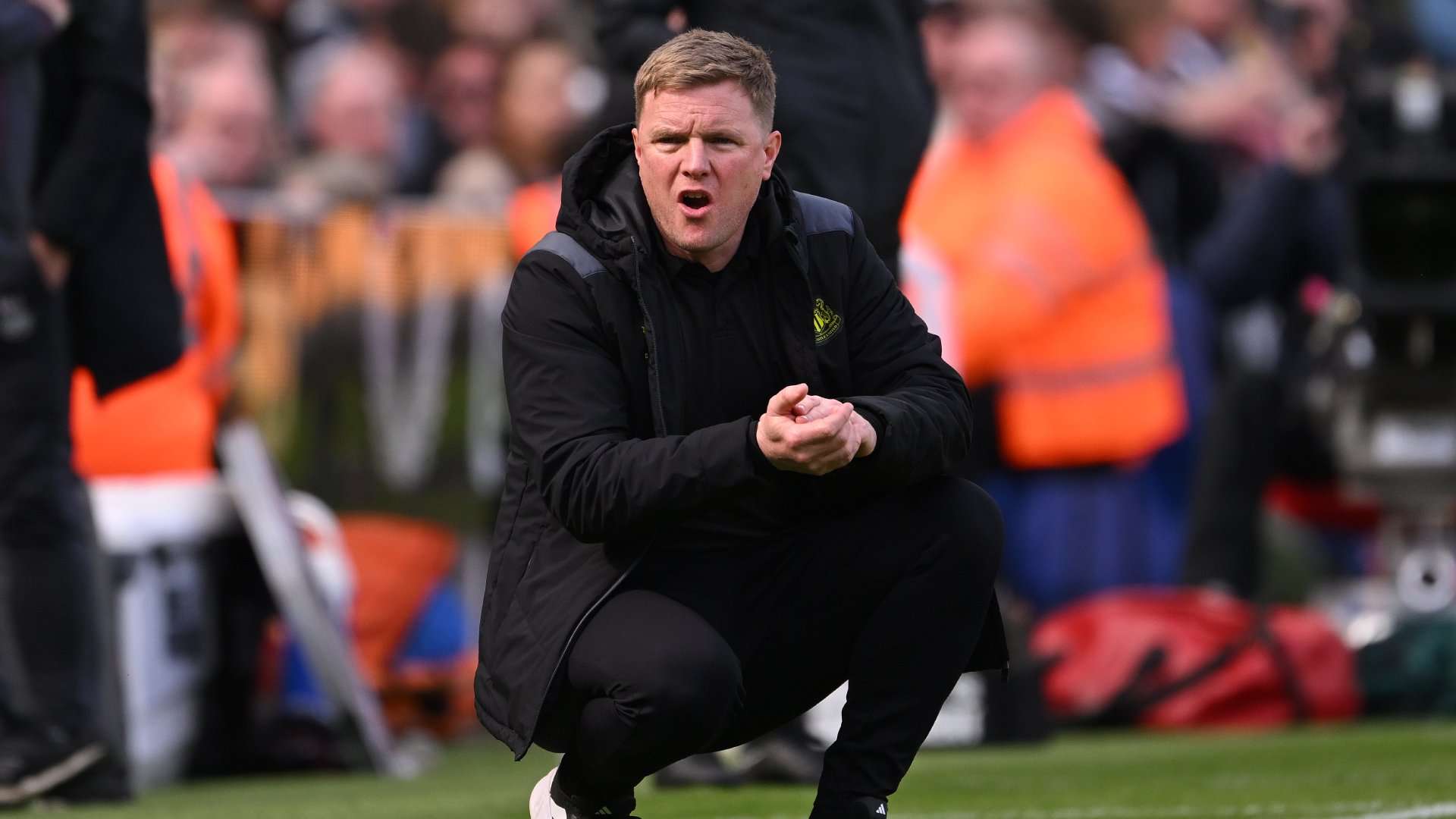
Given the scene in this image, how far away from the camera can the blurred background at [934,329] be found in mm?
7984

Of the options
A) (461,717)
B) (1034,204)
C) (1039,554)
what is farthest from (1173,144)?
(461,717)

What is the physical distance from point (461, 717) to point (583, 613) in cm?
500

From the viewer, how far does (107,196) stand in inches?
266

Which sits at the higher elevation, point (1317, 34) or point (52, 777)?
point (1317, 34)

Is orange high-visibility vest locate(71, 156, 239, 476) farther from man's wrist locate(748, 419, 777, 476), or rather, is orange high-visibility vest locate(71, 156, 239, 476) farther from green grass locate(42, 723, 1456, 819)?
man's wrist locate(748, 419, 777, 476)

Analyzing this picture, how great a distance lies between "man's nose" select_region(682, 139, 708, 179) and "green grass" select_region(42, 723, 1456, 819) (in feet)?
5.72

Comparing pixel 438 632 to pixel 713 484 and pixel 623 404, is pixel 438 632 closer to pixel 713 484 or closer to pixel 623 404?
pixel 623 404

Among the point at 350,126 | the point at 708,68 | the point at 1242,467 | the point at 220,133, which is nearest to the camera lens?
the point at 708,68

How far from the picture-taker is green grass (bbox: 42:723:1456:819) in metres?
6.09

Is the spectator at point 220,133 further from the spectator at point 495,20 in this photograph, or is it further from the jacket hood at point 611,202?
the jacket hood at point 611,202

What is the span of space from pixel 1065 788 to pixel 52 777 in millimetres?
2496

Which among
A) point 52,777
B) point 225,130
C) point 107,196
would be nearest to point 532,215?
point 225,130

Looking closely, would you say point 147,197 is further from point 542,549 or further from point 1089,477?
point 1089,477

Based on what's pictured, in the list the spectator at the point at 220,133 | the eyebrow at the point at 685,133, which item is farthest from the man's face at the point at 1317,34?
the eyebrow at the point at 685,133
